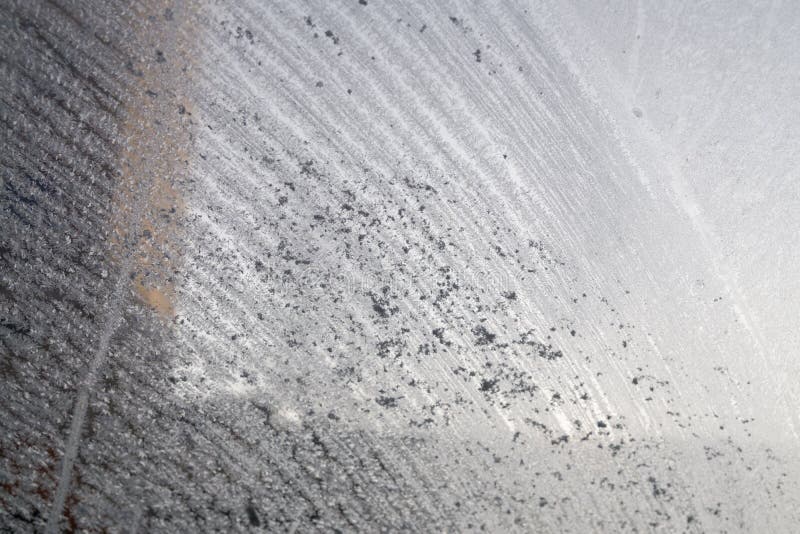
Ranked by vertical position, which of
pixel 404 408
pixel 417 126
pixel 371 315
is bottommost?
pixel 404 408

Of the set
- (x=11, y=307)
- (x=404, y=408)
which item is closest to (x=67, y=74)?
(x=11, y=307)

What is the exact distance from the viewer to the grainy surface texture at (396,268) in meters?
0.82

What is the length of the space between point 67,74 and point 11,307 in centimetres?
40

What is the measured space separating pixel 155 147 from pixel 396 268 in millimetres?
455

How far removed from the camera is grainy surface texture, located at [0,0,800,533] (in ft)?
2.70

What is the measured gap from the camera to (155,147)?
2.72ft

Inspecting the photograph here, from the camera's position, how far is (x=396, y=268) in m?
0.85

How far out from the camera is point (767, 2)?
2.92ft

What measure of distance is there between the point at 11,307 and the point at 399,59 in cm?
77

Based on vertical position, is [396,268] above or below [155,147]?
below

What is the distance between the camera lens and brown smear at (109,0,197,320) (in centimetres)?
83

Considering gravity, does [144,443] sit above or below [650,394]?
below

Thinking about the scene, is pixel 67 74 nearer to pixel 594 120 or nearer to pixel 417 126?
pixel 417 126

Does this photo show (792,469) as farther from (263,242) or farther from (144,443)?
(144,443)
